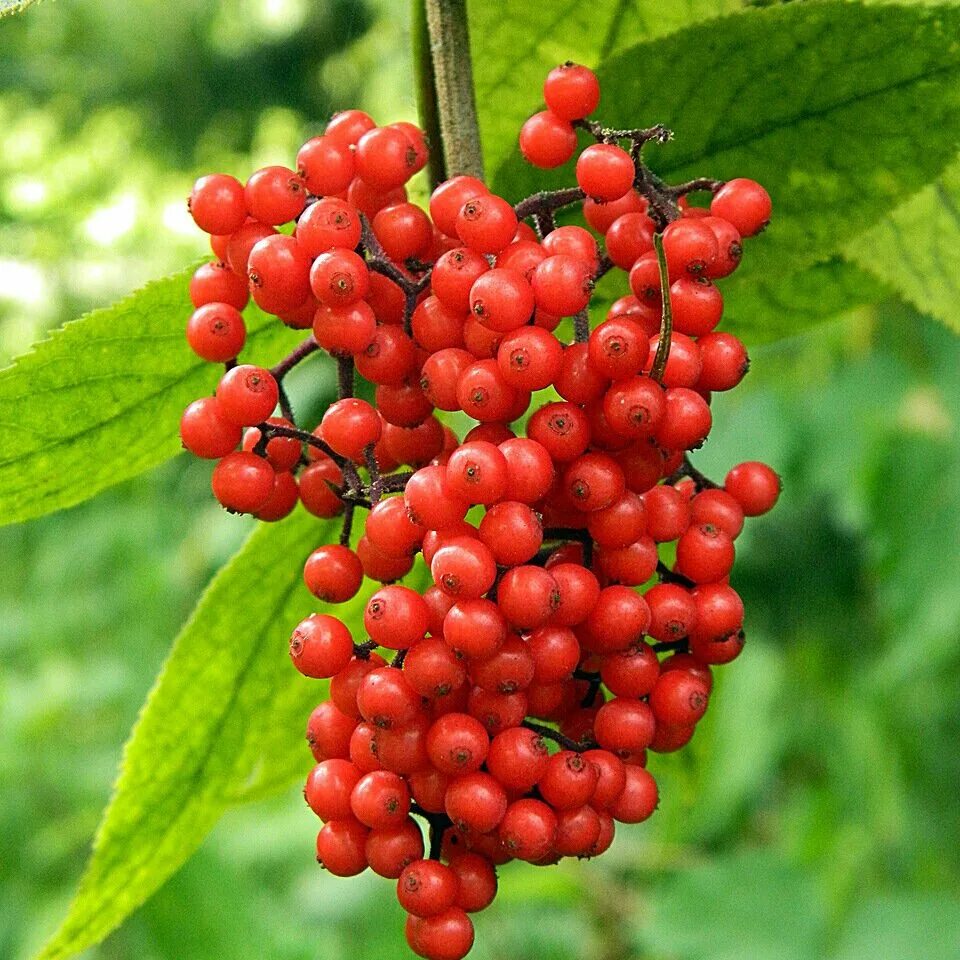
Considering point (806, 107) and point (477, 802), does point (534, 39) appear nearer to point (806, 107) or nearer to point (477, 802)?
point (806, 107)

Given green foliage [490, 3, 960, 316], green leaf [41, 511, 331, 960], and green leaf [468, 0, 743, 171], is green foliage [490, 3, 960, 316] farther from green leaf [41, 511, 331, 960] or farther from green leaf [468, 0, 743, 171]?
green leaf [41, 511, 331, 960]

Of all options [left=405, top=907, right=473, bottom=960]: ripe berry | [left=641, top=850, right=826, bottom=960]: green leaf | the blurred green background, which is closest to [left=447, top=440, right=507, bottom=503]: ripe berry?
[left=405, top=907, right=473, bottom=960]: ripe berry

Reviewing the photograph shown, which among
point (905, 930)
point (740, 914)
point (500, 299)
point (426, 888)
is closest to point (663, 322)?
point (500, 299)

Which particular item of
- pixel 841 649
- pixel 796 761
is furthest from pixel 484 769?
pixel 796 761

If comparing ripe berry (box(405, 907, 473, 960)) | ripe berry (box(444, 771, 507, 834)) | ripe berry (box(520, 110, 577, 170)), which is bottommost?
ripe berry (box(405, 907, 473, 960))

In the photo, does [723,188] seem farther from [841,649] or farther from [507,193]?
[841,649]

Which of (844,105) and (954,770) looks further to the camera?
(954,770)
